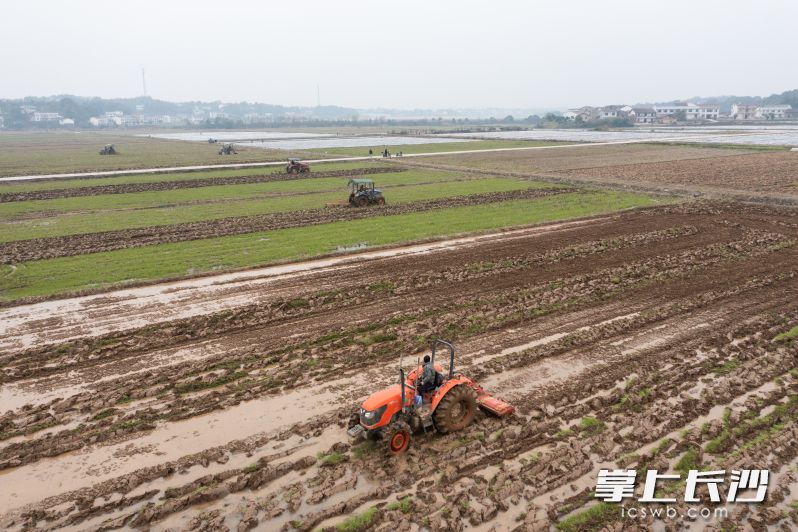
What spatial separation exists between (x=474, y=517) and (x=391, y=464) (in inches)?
69.2

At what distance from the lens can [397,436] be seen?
945 centimetres

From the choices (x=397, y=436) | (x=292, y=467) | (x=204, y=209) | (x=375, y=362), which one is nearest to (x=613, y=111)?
(x=204, y=209)

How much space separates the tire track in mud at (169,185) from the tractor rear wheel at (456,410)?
3572 cm

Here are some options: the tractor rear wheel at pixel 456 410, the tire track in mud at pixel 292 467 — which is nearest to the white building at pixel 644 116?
the tire track in mud at pixel 292 467

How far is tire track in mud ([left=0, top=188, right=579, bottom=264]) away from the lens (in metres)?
23.3

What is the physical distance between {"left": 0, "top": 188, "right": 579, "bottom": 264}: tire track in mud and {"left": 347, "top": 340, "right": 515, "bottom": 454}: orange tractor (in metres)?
17.9

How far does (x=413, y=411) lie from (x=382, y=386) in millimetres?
2137

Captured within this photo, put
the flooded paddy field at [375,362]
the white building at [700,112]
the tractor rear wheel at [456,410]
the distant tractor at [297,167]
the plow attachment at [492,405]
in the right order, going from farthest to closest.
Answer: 1. the white building at [700,112]
2. the distant tractor at [297,167]
3. the plow attachment at [492,405]
4. the tractor rear wheel at [456,410]
5. the flooded paddy field at [375,362]

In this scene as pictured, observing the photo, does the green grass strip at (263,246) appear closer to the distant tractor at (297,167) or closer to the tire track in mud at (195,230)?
the tire track in mud at (195,230)

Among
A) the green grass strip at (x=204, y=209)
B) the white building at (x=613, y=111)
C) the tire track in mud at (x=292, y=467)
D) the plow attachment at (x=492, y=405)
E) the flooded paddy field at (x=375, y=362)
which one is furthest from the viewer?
the white building at (x=613, y=111)

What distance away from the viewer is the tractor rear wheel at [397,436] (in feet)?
30.9

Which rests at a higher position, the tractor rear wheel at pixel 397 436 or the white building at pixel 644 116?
the white building at pixel 644 116

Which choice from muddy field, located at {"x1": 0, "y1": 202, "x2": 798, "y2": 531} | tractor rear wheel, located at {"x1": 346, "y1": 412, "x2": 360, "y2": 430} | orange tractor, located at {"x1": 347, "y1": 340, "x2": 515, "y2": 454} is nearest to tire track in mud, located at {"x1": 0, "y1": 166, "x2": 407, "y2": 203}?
muddy field, located at {"x1": 0, "y1": 202, "x2": 798, "y2": 531}

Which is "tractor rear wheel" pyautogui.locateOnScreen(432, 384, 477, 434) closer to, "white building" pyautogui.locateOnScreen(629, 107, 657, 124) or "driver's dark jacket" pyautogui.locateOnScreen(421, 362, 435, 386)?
"driver's dark jacket" pyautogui.locateOnScreen(421, 362, 435, 386)
